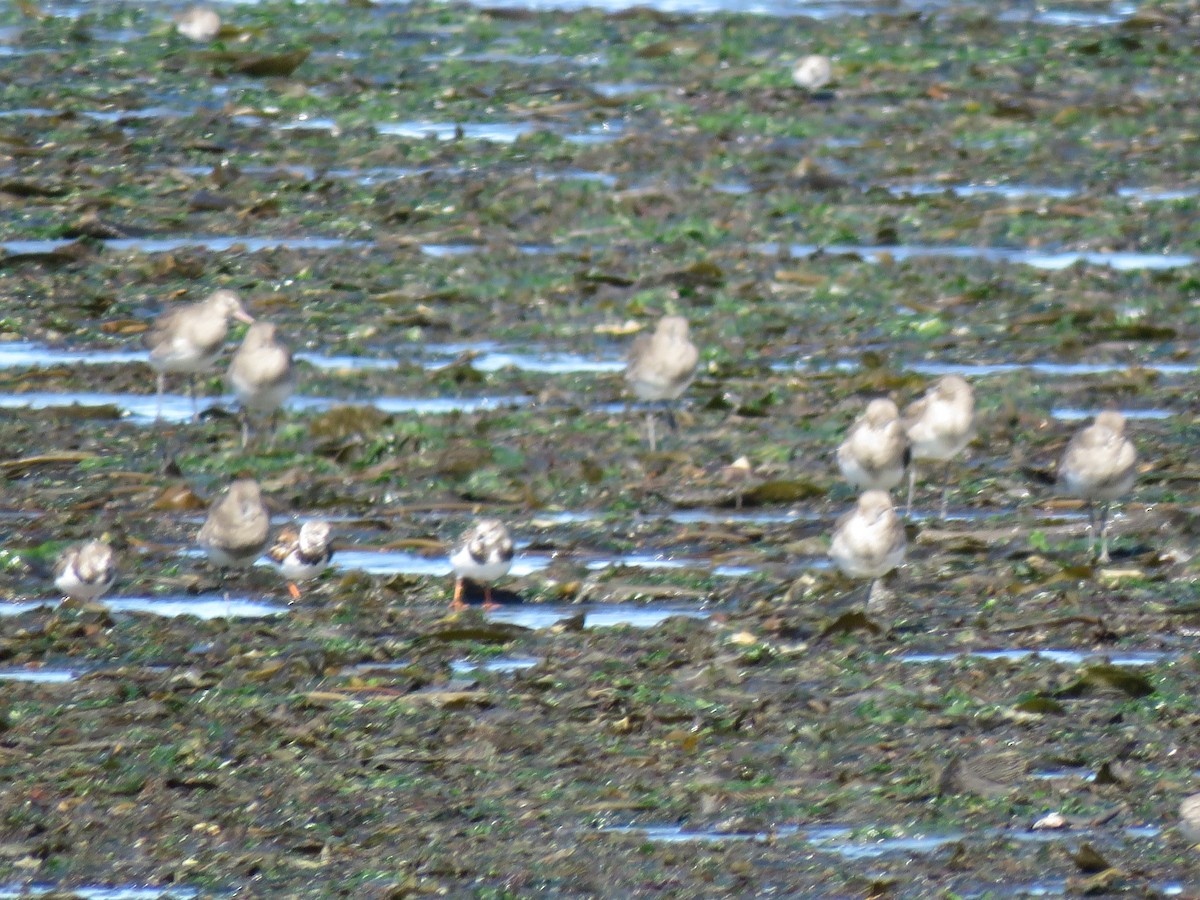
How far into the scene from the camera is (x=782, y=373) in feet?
44.2

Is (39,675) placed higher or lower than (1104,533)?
higher

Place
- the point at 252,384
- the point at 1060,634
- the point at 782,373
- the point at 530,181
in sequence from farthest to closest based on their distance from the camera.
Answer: the point at 530,181, the point at 782,373, the point at 252,384, the point at 1060,634

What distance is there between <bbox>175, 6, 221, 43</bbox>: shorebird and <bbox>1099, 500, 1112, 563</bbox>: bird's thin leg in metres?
13.0

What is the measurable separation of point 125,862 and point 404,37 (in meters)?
16.5

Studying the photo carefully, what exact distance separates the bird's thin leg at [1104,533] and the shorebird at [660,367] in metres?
2.22

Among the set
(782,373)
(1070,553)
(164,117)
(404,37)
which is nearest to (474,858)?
(1070,553)

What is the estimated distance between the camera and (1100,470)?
35.4ft

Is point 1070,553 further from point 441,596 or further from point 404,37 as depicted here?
point 404,37

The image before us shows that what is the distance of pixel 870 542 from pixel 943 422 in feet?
Answer: 5.86

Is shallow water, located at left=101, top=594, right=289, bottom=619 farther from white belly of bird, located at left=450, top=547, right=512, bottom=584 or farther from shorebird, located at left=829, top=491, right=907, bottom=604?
shorebird, located at left=829, top=491, right=907, bottom=604

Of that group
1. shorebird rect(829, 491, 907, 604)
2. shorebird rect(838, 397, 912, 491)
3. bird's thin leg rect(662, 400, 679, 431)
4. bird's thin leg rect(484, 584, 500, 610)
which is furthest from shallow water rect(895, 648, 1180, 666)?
bird's thin leg rect(662, 400, 679, 431)

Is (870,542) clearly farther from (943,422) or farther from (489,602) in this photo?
(943,422)

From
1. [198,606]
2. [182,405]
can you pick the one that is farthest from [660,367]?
[198,606]

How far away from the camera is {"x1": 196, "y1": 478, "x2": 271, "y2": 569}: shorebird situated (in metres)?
10.1
